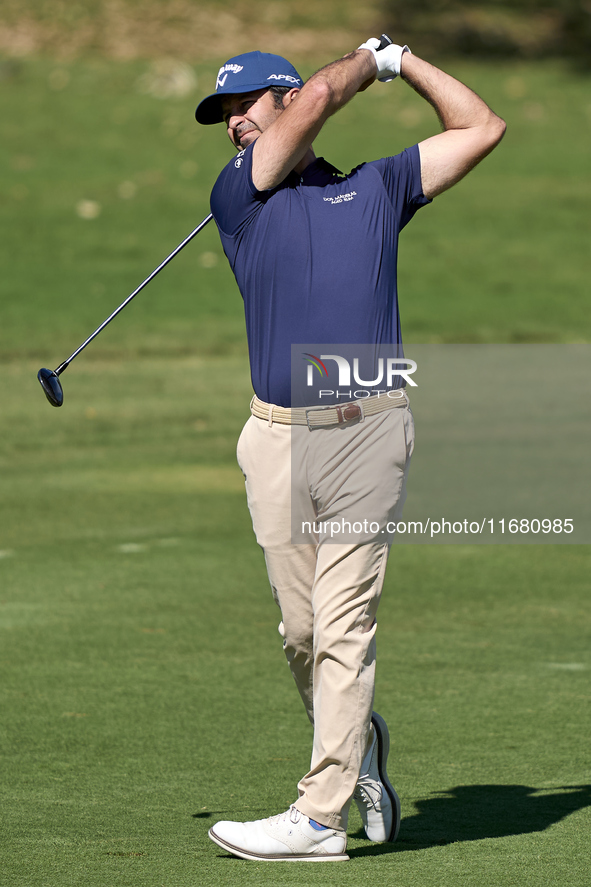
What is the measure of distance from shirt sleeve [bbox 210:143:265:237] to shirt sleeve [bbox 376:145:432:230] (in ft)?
1.22

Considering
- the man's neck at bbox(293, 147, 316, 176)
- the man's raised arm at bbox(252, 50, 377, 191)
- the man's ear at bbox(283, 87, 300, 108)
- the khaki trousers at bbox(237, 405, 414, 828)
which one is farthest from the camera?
the man's ear at bbox(283, 87, 300, 108)

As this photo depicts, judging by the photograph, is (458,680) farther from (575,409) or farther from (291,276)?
(575,409)

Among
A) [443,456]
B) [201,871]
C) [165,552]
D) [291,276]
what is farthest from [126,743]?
[443,456]

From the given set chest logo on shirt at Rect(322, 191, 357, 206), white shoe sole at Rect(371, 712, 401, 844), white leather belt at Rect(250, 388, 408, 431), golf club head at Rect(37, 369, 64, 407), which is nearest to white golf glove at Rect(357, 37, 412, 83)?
chest logo on shirt at Rect(322, 191, 357, 206)

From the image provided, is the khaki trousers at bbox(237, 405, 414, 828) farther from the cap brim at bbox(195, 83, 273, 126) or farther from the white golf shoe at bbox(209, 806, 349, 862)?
the cap brim at bbox(195, 83, 273, 126)

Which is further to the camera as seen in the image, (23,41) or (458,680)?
(23,41)

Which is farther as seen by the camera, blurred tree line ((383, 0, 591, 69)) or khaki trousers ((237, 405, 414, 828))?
blurred tree line ((383, 0, 591, 69))

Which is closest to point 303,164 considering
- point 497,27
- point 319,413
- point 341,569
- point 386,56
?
point 386,56

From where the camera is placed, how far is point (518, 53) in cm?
2608

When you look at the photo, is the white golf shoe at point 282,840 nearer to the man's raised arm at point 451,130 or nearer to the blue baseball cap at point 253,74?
the man's raised arm at point 451,130

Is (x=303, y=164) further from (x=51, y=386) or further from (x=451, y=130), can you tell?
(x=51, y=386)

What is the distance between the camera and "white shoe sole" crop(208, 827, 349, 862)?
3.90 metres

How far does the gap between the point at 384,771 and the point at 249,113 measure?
1.90 m

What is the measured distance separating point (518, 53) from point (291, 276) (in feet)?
76.8
